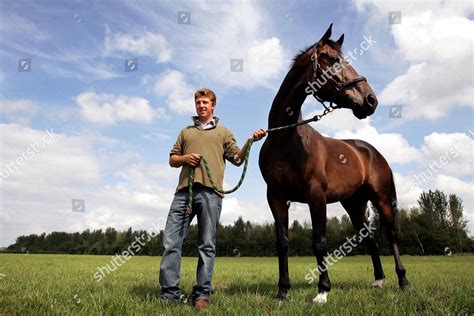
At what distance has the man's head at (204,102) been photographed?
181 inches

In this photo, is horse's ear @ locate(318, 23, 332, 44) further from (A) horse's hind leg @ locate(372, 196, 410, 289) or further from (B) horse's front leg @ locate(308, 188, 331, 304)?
(A) horse's hind leg @ locate(372, 196, 410, 289)

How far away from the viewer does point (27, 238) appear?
340 feet

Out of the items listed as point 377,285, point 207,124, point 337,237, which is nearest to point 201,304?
Result: point 207,124

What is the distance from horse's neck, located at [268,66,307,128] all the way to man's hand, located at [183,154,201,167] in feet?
4.08

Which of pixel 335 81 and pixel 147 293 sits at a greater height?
pixel 335 81

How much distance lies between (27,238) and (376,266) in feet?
387

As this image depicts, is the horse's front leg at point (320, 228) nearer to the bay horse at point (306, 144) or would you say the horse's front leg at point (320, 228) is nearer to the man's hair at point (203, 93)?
the bay horse at point (306, 144)

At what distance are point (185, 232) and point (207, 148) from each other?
1107 millimetres

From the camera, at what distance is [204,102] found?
4.60 metres

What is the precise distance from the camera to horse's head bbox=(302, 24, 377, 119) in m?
4.58

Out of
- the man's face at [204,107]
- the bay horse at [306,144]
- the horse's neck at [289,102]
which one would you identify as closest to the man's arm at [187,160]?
the man's face at [204,107]

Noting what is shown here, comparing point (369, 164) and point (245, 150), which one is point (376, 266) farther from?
point (245, 150)

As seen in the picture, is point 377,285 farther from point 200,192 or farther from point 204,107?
point 204,107

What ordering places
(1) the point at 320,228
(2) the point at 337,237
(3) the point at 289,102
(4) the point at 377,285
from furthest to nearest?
(2) the point at 337,237 < (4) the point at 377,285 < (3) the point at 289,102 < (1) the point at 320,228
